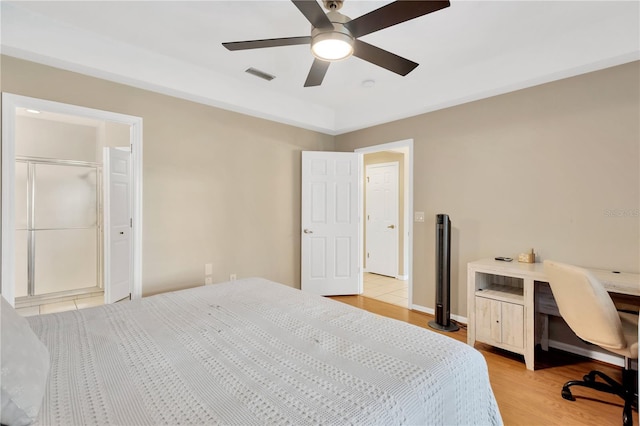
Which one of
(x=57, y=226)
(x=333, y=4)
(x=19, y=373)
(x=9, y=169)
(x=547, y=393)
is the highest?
(x=333, y=4)

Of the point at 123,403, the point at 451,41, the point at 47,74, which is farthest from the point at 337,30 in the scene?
the point at 47,74

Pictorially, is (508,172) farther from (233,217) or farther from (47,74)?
(47,74)

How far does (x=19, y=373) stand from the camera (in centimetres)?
77

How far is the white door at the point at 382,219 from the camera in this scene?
18.0 feet

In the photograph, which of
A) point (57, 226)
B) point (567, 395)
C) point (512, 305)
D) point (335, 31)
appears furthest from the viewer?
point (57, 226)

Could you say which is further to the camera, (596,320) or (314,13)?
(596,320)

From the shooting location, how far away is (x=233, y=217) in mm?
3615

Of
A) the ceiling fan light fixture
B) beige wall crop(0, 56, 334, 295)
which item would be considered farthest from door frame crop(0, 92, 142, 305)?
the ceiling fan light fixture

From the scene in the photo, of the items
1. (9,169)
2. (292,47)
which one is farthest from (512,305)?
(9,169)

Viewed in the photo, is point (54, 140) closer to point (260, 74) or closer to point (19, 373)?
point (260, 74)

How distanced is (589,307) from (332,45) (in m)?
2.22

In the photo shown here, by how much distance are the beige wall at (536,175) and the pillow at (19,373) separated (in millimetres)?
3364

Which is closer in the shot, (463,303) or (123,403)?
(123,403)

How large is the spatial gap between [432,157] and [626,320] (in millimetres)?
2170
